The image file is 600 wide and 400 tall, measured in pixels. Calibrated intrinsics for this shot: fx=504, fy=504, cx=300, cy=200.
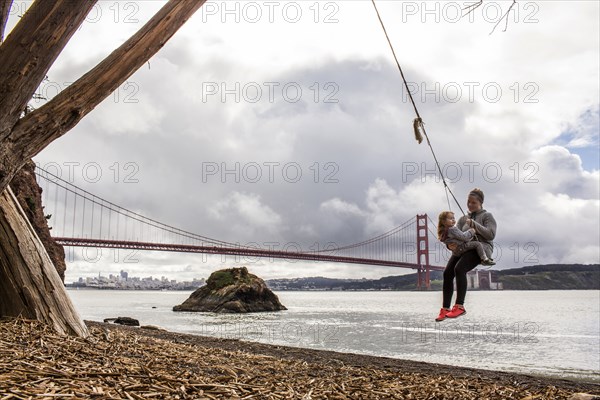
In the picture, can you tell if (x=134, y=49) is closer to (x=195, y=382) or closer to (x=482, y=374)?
(x=195, y=382)

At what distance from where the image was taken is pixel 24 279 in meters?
5.75

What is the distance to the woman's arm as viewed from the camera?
5.50m

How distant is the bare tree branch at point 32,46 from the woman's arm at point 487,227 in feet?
14.2

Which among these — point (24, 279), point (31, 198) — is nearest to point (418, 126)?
point (24, 279)

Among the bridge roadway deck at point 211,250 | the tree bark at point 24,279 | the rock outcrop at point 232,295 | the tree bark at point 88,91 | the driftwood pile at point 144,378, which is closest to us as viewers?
the tree bark at point 88,91

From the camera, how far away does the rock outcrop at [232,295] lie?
47.8 metres

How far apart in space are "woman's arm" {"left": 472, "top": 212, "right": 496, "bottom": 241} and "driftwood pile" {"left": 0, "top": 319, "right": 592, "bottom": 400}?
1699mm

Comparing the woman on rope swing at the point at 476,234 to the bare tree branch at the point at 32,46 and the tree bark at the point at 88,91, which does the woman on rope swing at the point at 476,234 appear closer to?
the tree bark at the point at 88,91

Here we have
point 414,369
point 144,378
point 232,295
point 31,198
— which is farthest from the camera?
point 232,295

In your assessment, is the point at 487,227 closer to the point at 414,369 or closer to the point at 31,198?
the point at 414,369

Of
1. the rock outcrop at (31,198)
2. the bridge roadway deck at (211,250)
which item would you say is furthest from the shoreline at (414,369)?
the bridge roadway deck at (211,250)

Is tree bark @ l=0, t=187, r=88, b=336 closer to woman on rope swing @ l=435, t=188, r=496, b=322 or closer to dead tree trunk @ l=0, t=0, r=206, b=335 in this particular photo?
dead tree trunk @ l=0, t=0, r=206, b=335

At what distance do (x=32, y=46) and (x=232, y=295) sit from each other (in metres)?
46.6

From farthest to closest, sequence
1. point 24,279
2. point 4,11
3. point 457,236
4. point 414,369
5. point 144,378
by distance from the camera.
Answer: point 414,369
point 24,279
point 457,236
point 144,378
point 4,11
